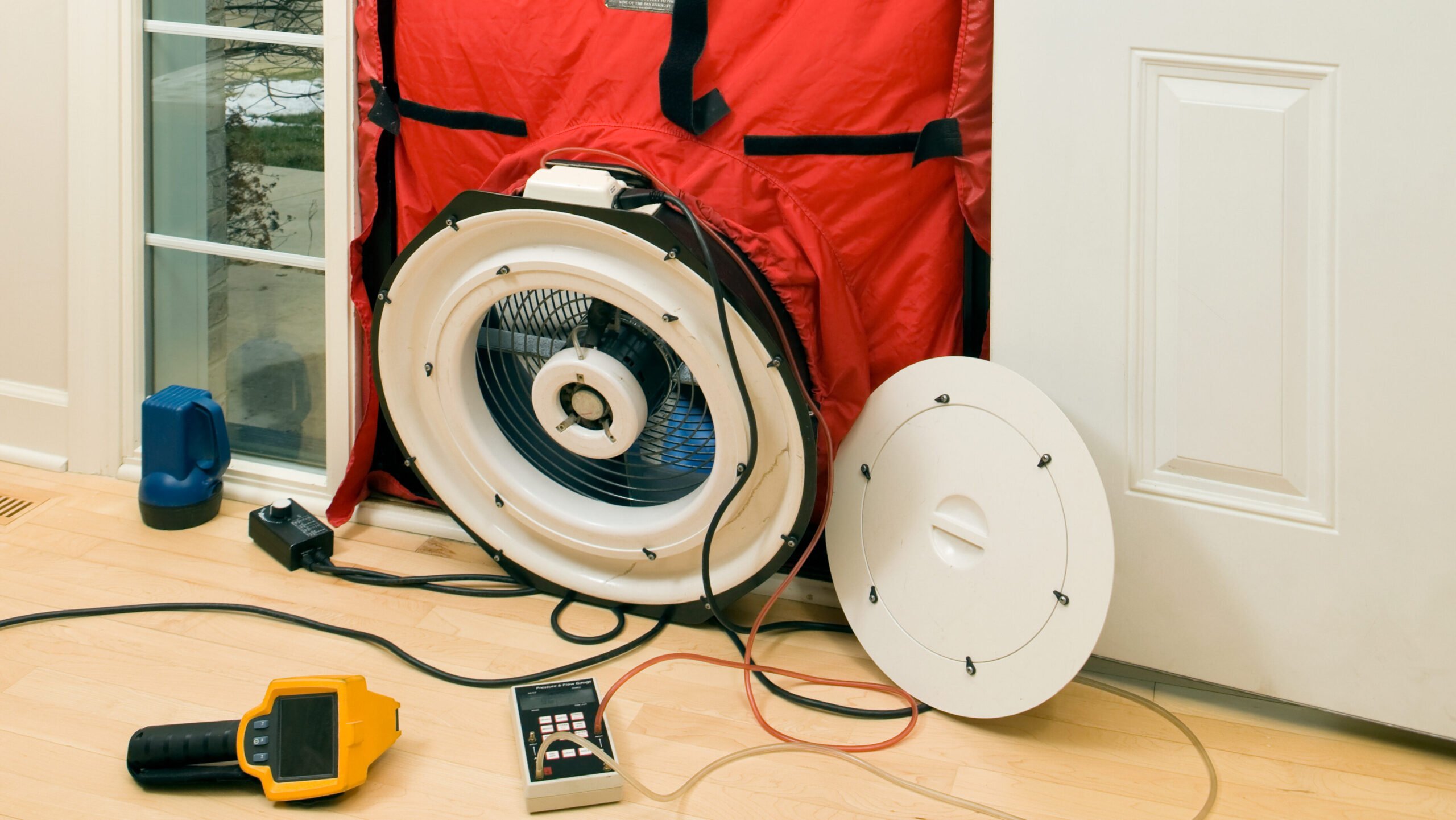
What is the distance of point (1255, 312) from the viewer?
1.36m

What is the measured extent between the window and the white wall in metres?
0.14

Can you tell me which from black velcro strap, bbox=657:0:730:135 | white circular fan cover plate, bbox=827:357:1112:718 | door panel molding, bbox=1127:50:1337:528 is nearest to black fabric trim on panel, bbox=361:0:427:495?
black velcro strap, bbox=657:0:730:135

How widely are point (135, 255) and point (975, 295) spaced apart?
1.34 m

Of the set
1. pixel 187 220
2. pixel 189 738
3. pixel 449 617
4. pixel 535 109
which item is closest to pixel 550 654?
pixel 449 617

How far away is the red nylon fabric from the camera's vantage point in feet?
4.82

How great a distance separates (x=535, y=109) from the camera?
64.1 inches

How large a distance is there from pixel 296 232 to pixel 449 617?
0.69m

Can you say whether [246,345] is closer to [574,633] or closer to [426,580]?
[426,580]

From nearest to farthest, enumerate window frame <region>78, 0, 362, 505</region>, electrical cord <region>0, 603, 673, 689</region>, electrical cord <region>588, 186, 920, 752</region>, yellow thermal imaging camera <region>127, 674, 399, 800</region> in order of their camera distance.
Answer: yellow thermal imaging camera <region>127, 674, 399, 800</region>, electrical cord <region>588, 186, 920, 752</region>, electrical cord <region>0, 603, 673, 689</region>, window frame <region>78, 0, 362, 505</region>

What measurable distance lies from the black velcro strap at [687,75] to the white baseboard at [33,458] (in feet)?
4.10

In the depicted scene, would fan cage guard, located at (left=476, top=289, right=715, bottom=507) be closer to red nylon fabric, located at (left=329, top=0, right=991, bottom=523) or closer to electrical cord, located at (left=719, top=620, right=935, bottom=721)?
red nylon fabric, located at (left=329, top=0, right=991, bottom=523)

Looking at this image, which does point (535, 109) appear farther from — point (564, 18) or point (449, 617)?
point (449, 617)

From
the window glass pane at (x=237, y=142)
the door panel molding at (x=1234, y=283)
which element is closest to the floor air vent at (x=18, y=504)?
the window glass pane at (x=237, y=142)

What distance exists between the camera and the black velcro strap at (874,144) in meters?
1.46
